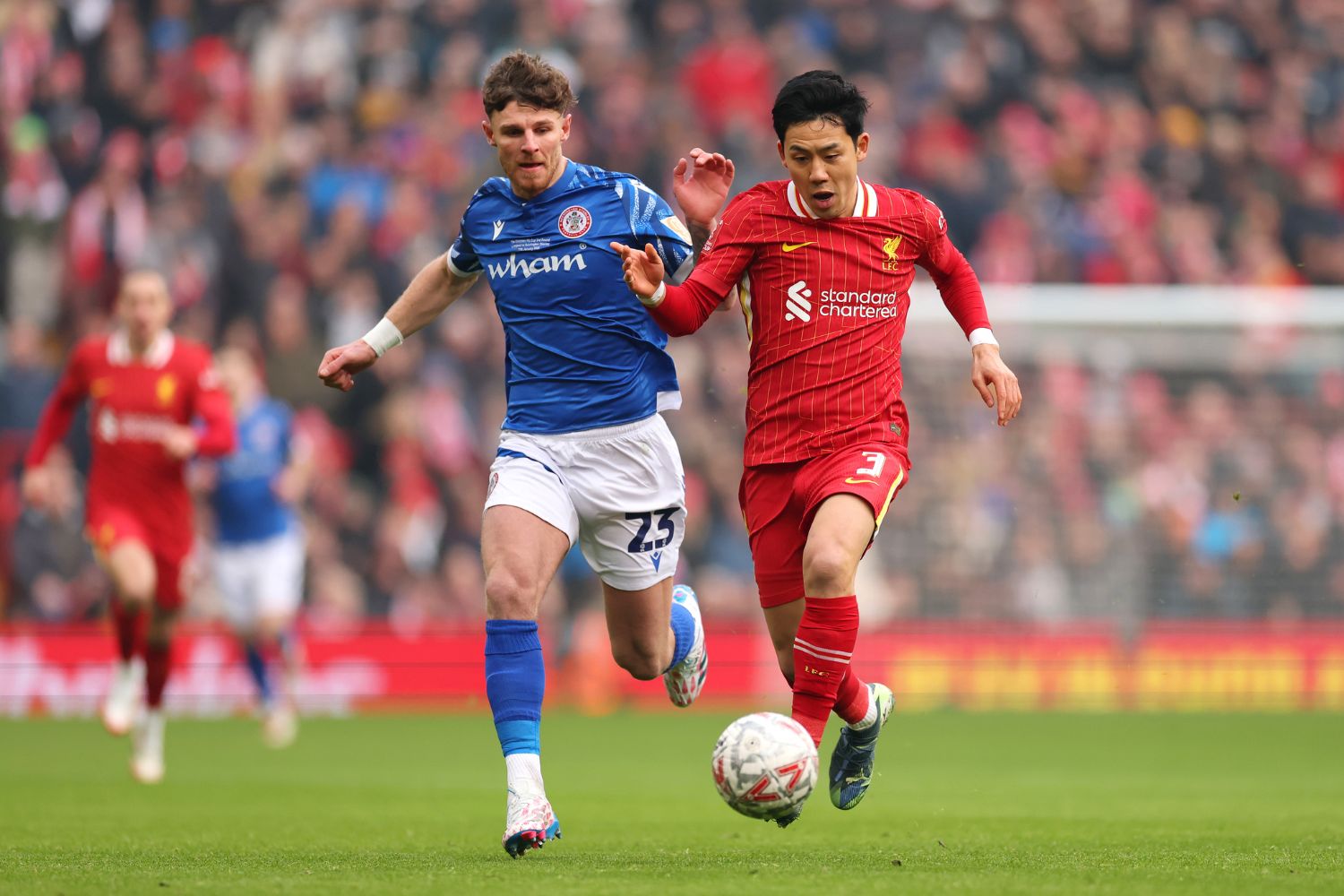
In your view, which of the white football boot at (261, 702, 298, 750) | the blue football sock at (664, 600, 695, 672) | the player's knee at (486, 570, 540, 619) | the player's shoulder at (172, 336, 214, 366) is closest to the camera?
the player's knee at (486, 570, 540, 619)

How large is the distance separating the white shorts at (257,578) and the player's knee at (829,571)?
30.8 ft

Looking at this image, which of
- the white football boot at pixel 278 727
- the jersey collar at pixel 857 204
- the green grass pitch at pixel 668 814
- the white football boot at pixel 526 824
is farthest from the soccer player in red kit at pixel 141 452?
the white football boot at pixel 526 824

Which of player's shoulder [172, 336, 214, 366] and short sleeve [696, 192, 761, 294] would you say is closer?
short sleeve [696, 192, 761, 294]

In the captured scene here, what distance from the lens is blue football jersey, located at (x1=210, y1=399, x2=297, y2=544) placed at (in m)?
15.6

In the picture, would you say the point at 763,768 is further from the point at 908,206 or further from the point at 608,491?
the point at 908,206

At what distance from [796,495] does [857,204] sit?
112 centimetres

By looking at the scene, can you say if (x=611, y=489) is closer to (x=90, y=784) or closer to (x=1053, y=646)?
(x=90, y=784)

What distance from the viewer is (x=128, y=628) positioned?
39.0 ft

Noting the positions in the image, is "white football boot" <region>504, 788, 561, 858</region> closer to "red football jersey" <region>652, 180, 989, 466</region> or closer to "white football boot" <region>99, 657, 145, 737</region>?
"red football jersey" <region>652, 180, 989, 466</region>

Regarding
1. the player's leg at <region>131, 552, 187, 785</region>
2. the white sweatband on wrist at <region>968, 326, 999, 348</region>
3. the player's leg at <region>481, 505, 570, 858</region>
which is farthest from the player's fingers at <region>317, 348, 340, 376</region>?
the player's leg at <region>131, 552, 187, 785</region>

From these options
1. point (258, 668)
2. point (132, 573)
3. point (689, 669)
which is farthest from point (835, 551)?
point (258, 668)

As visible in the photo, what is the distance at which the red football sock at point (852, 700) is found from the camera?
7.66 meters

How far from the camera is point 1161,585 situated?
57.1ft

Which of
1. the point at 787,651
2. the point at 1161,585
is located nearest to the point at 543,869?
the point at 787,651
